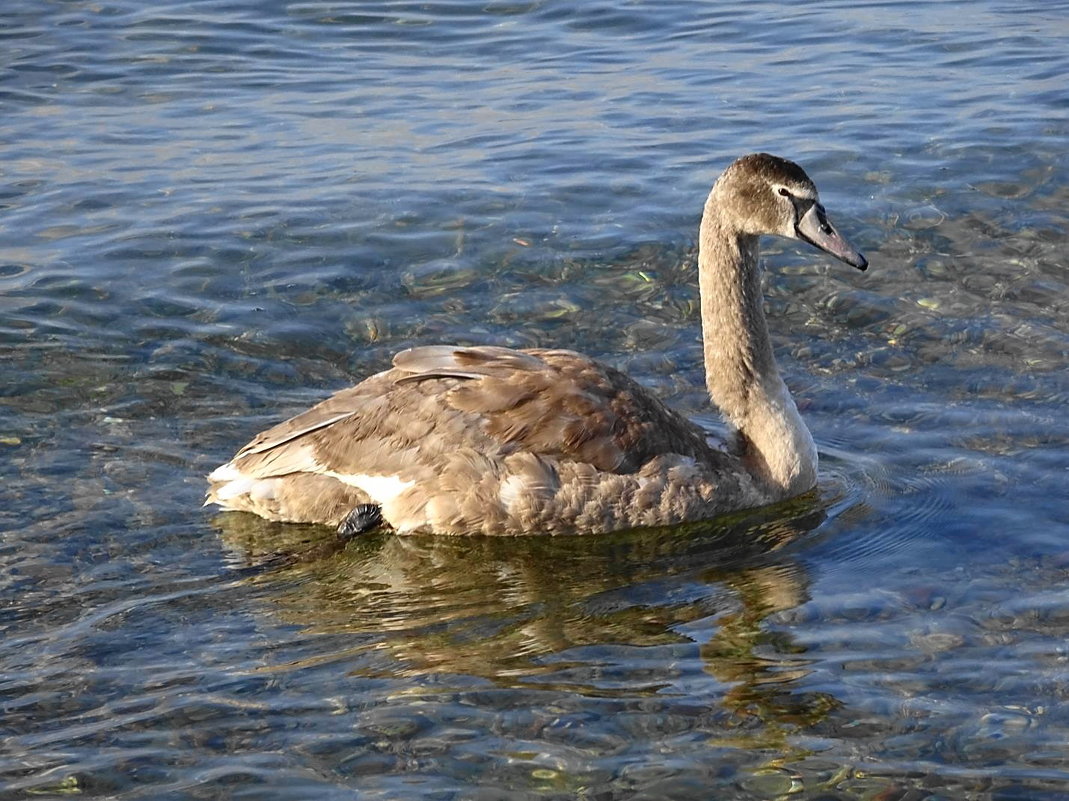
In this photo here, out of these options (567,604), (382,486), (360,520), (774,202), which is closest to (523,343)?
(774,202)

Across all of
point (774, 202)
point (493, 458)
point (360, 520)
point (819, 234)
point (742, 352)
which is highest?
point (774, 202)

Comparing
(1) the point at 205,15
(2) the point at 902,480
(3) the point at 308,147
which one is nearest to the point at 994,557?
(2) the point at 902,480

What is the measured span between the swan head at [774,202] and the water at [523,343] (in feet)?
3.95

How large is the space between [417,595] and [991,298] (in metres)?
5.10

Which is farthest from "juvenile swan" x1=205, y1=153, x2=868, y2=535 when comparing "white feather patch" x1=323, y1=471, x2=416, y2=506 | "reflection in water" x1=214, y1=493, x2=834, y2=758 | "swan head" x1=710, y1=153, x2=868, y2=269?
"swan head" x1=710, y1=153, x2=868, y2=269

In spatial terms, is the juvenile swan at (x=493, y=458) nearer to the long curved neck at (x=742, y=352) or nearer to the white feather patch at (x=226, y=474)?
the white feather patch at (x=226, y=474)

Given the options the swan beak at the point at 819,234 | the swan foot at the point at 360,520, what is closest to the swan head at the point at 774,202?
the swan beak at the point at 819,234

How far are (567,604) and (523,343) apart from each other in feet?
11.4

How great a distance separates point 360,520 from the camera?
8.57m

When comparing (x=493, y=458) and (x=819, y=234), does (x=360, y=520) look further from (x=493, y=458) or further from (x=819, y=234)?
(x=819, y=234)

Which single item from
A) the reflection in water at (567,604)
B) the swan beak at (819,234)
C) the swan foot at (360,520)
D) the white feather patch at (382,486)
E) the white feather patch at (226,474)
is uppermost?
the swan beak at (819,234)

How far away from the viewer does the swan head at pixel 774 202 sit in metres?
9.10

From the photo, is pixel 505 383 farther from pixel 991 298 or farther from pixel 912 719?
pixel 991 298

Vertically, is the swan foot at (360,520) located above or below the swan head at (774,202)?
below
